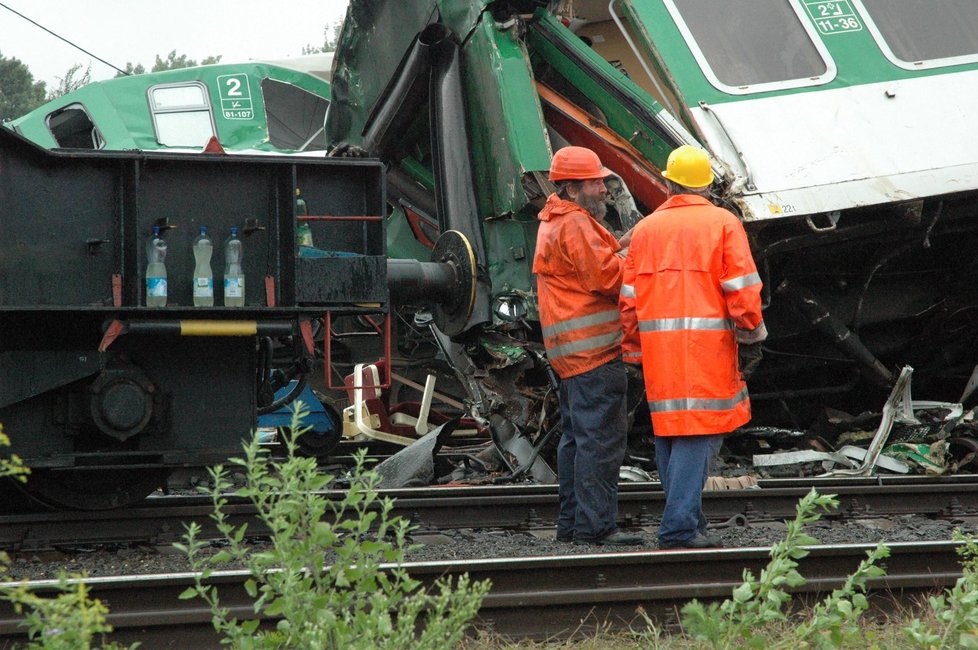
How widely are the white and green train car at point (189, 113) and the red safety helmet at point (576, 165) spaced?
7431 millimetres

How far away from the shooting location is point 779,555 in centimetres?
338

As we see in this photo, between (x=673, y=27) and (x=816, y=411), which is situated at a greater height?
(x=673, y=27)

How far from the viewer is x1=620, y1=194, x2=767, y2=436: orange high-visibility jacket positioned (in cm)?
495

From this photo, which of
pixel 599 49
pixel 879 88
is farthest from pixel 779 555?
pixel 599 49

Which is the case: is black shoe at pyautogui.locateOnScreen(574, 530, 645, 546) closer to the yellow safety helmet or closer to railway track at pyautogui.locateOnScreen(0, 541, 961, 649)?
railway track at pyautogui.locateOnScreen(0, 541, 961, 649)

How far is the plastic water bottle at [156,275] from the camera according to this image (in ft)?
16.6

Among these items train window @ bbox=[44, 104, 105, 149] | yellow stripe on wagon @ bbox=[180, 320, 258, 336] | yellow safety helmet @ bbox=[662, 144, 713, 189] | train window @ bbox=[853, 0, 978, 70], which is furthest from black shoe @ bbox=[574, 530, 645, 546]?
train window @ bbox=[44, 104, 105, 149]

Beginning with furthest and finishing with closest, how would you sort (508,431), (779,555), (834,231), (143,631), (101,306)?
1. (508,431)
2. (834,231)
3. (101,306)
4. (143,631)
5. (779,555)

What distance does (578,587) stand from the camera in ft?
14.3

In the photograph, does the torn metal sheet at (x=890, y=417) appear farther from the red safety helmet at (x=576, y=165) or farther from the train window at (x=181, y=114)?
the train window at (x=181, y=114)

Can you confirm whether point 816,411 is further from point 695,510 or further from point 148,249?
point 148,249

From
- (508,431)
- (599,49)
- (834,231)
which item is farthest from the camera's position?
(599,49)

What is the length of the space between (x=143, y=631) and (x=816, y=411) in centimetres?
606

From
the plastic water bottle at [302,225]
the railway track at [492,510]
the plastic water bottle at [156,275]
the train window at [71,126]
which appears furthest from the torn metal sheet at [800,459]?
the train window at [71,126]
